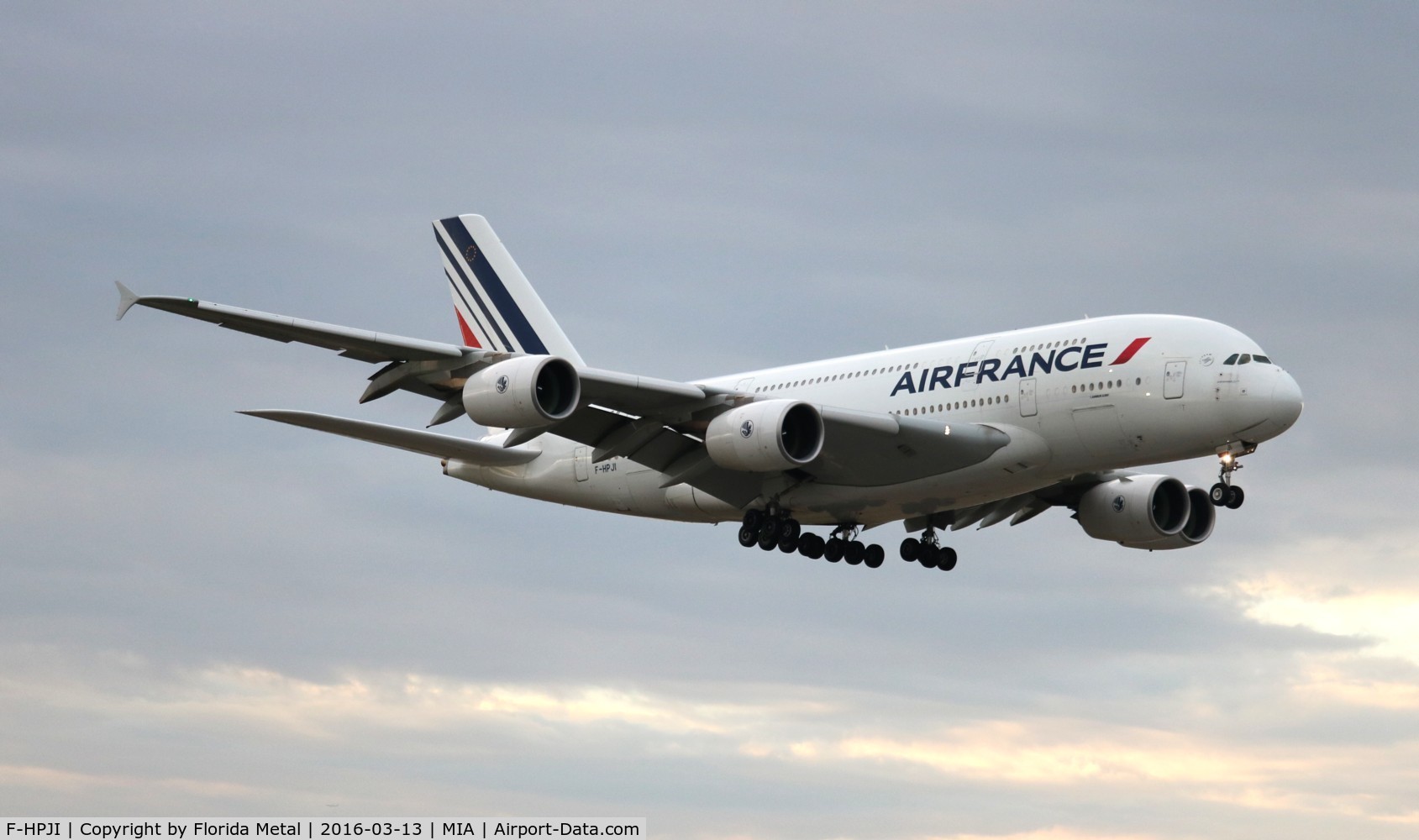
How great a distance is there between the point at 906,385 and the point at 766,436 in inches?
186

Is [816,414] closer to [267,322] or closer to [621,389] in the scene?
[621,389]

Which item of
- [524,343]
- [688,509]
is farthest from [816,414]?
[524,343]

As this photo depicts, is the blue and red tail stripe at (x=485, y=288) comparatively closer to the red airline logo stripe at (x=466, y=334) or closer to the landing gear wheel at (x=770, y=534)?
the red airline logo stripe at (x=466, y=334)

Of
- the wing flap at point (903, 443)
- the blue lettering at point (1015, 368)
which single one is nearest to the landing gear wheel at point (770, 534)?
the wing flap at point (903, 443)

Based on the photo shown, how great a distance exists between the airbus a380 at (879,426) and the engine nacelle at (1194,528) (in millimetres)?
48

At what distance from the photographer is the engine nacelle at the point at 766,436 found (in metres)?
36.9

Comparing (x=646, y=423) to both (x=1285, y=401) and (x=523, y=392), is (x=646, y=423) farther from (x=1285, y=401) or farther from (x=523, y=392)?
(x=1285, y=401)

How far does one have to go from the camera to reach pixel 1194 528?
44.9 meters

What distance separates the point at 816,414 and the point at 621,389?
13.9 ft

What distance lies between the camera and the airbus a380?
118 ft

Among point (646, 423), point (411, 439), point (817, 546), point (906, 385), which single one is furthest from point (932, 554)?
point (411, 439)

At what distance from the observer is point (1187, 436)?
3616 cm

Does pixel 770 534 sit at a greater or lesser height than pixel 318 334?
lesser

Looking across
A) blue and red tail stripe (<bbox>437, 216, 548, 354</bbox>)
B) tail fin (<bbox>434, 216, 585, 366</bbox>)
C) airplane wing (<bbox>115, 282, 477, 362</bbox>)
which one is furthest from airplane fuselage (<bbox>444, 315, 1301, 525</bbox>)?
blue and red tail stripe (<bbox>437, 216, 548, 354</bbox>)
